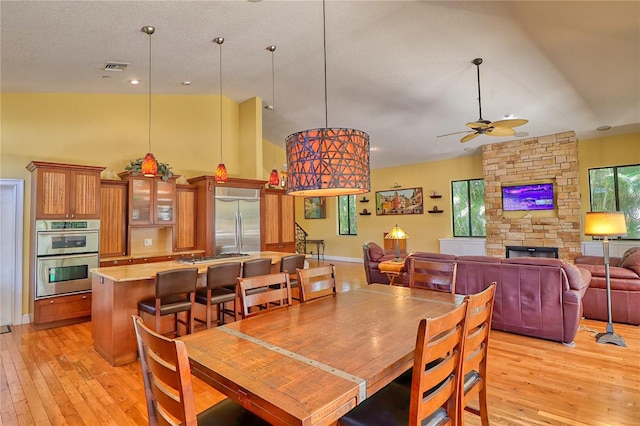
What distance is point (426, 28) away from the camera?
3996 millimetres

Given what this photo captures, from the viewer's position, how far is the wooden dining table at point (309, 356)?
3.53ft

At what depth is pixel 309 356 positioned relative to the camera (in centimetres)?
140

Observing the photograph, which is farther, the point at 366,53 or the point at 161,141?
the point at 161,141

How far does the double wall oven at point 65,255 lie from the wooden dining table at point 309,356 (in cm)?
392

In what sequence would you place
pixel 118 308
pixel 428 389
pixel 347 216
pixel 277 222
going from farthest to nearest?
pixel 347 216, pixel 277 222, pixel 118 308, pixel 428 389

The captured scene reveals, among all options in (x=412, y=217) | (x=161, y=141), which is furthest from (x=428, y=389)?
(x=412, y=217)

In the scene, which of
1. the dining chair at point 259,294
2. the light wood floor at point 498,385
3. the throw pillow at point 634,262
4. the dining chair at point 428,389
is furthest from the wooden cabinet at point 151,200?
the throw pillow at point 634,262

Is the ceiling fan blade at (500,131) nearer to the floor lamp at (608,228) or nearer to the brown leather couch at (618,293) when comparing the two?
the floor lamp at (608,228)

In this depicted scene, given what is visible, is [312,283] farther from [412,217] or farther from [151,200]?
[412,217]

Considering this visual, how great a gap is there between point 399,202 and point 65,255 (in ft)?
26.8

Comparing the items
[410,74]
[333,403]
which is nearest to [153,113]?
[410,74]

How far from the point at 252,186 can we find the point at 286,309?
15.1ft

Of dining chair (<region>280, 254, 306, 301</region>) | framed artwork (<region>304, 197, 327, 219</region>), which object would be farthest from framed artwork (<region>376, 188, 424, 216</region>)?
dining chair (<region>280, 254, 306, 301</region>)

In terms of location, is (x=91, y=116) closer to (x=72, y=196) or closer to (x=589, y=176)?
(x=72, y=196)
